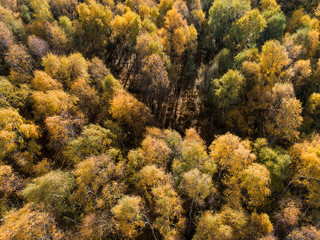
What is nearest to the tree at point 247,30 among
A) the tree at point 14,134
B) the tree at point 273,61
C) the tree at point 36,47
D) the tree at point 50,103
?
the tree at point 273,61

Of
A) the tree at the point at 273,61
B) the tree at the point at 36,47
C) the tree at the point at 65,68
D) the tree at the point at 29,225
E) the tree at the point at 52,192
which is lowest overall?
the tree at the point at 29,225

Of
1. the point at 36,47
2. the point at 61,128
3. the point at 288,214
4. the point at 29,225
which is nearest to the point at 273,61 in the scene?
the point at 288,214

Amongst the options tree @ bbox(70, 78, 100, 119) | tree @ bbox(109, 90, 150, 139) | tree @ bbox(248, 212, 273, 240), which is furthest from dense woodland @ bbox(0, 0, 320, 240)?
tree @ bbox(109, 90, 150, 139)

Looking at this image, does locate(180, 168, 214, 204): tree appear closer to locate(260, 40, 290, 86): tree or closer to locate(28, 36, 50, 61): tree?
locate(260, 40, 290, 86): tree

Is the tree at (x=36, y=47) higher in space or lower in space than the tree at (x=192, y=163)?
higher

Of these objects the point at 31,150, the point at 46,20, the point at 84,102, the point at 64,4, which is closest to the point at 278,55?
the point at 84,102

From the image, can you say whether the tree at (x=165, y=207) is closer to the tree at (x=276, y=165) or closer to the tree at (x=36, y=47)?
the tree at (x=276, y=165)
